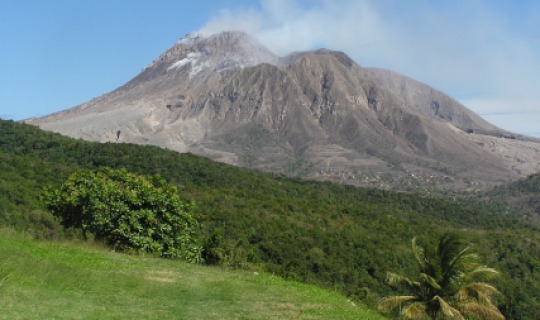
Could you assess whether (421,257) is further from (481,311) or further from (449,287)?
(481,311)

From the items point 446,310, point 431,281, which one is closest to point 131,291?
point 446,310

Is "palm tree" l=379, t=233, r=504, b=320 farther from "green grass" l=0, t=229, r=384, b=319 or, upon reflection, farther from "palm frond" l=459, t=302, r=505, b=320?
"green grass" l=0, t=229, r=384, b=319

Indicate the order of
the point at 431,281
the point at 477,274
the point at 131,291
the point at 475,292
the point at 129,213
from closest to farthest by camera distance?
the point at 131,291, the point at 129,213, the point at 431,281, the point at 475,292, the point at 477,274

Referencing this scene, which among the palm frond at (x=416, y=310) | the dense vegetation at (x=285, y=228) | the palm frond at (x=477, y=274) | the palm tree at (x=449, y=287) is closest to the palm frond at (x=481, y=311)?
the palm tree at (x=449, y=287)

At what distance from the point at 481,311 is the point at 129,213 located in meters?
15.3

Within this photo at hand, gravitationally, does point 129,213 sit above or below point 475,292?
above

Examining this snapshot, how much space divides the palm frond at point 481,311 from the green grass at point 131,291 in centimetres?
1186

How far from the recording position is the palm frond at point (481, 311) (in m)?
24.3

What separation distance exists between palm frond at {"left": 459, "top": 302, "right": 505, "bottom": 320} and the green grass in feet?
38.9

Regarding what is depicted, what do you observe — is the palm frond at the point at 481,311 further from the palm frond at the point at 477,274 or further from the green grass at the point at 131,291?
the green grass at the point at 131,291

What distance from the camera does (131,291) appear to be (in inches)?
488

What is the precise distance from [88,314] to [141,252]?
10.4m

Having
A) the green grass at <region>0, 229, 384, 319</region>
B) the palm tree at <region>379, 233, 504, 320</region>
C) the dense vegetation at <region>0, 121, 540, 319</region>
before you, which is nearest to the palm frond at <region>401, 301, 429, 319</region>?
the palm tree at <region>379, 233, 504, 320</region>

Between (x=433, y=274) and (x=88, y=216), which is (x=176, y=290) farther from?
(x=433, y=274)
